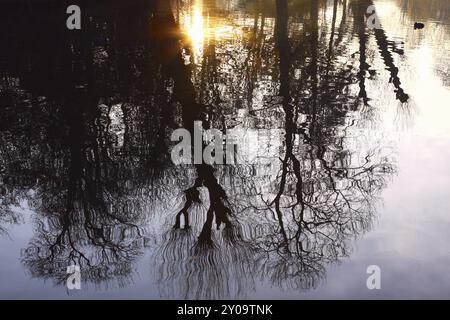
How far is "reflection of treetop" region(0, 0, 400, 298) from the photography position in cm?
906

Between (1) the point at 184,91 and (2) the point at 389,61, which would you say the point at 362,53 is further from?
(1) the point at 184,91

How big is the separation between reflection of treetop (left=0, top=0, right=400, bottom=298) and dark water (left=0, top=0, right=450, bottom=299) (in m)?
0.05

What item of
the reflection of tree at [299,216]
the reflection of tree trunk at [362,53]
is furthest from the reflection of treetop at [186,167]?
the reflection of tree trunk at [362,53]

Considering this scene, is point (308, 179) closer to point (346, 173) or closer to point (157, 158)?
point (346, 173)

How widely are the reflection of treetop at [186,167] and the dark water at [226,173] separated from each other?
0.05 m

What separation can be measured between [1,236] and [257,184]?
6.13m

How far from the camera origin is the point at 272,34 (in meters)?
29.6

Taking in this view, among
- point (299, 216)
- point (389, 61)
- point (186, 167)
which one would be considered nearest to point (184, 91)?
point (186, 167)

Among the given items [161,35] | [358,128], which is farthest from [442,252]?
[161,35]

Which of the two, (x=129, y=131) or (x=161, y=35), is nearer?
(x=129, y=131)

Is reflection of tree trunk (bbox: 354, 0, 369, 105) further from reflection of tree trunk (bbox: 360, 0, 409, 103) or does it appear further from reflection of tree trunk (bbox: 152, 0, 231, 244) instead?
reflection of tree trunk (bbox: 152, 0, 231, 244)

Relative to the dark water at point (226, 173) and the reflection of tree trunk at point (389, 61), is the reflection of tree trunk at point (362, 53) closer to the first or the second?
the dark water at point (226, 173)

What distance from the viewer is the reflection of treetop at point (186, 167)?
906 centimetres
